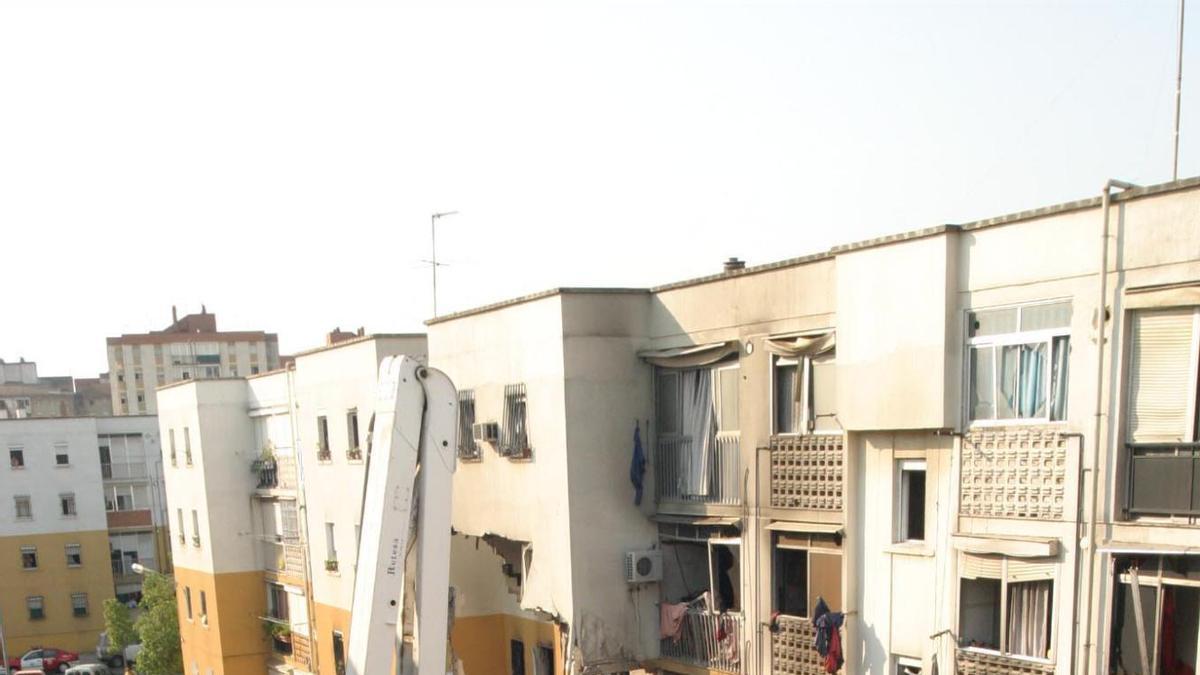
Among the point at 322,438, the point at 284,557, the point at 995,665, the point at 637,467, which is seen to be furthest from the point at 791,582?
the point at 284,557

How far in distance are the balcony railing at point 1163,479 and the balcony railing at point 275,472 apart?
21253 mm

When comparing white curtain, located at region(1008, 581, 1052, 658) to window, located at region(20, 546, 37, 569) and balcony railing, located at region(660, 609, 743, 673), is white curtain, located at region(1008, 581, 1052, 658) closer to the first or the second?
balcony railing, located at region(660, 609, 743, 673)

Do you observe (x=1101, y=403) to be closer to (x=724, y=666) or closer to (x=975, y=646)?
(x=975, y=646)

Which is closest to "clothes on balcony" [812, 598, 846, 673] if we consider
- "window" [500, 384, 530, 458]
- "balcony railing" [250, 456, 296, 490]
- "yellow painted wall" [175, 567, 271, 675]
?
A: "window" [500, 384, 530, 458]

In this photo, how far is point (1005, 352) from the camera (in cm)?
983

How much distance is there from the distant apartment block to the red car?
23920 millimetres

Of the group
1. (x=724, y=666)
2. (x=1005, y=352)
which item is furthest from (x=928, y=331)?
(x=724, y=666)

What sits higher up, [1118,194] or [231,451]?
[231,451]

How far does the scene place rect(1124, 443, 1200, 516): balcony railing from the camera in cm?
848

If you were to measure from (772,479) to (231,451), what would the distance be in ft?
67.9

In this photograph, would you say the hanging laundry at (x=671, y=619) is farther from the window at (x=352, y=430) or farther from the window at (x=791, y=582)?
the window at (x=352, y=430)

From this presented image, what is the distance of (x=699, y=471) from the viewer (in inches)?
540

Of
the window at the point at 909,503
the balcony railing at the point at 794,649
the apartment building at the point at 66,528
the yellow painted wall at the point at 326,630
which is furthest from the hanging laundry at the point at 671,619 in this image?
the apartment building at the point at 66,528

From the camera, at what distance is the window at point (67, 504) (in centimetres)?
4810
